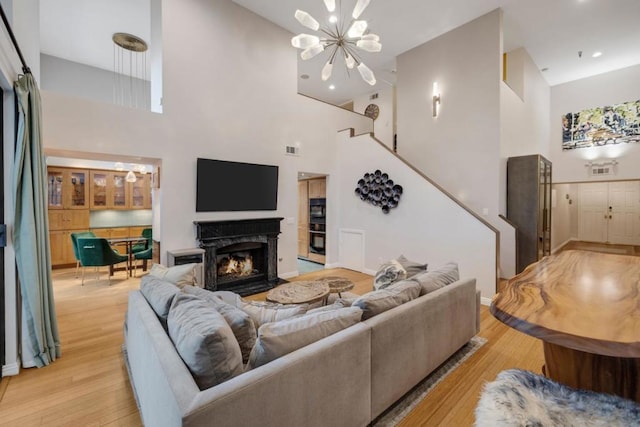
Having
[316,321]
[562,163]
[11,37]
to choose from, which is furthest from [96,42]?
[562,163]

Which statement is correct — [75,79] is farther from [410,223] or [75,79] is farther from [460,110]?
[460,110]

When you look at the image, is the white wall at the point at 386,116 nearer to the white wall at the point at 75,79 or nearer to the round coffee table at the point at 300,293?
the round coffee table at the point at 300,293

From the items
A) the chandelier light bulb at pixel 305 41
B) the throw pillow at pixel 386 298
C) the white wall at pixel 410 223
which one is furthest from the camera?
the white wall at pixel 410 223

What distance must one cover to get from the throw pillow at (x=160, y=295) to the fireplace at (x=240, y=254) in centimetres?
217

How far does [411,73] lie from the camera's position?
628 cm

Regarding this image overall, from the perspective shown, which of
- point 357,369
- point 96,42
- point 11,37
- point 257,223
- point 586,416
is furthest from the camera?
point 96,42

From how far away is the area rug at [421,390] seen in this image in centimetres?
193

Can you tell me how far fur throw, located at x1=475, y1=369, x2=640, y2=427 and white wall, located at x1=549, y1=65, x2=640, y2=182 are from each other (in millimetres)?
8628

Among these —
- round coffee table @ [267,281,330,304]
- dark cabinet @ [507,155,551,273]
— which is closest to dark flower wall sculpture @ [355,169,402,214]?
dark cabinet @ [507,155,551,273]

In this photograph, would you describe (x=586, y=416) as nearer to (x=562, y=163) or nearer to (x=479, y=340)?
(x=479, y=340)

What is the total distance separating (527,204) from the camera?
198 inches

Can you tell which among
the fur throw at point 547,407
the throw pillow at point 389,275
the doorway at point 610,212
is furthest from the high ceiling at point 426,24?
the fur throw at point 547,407

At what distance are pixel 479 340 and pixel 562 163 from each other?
25.2 ft

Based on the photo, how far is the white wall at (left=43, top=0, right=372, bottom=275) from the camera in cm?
367
